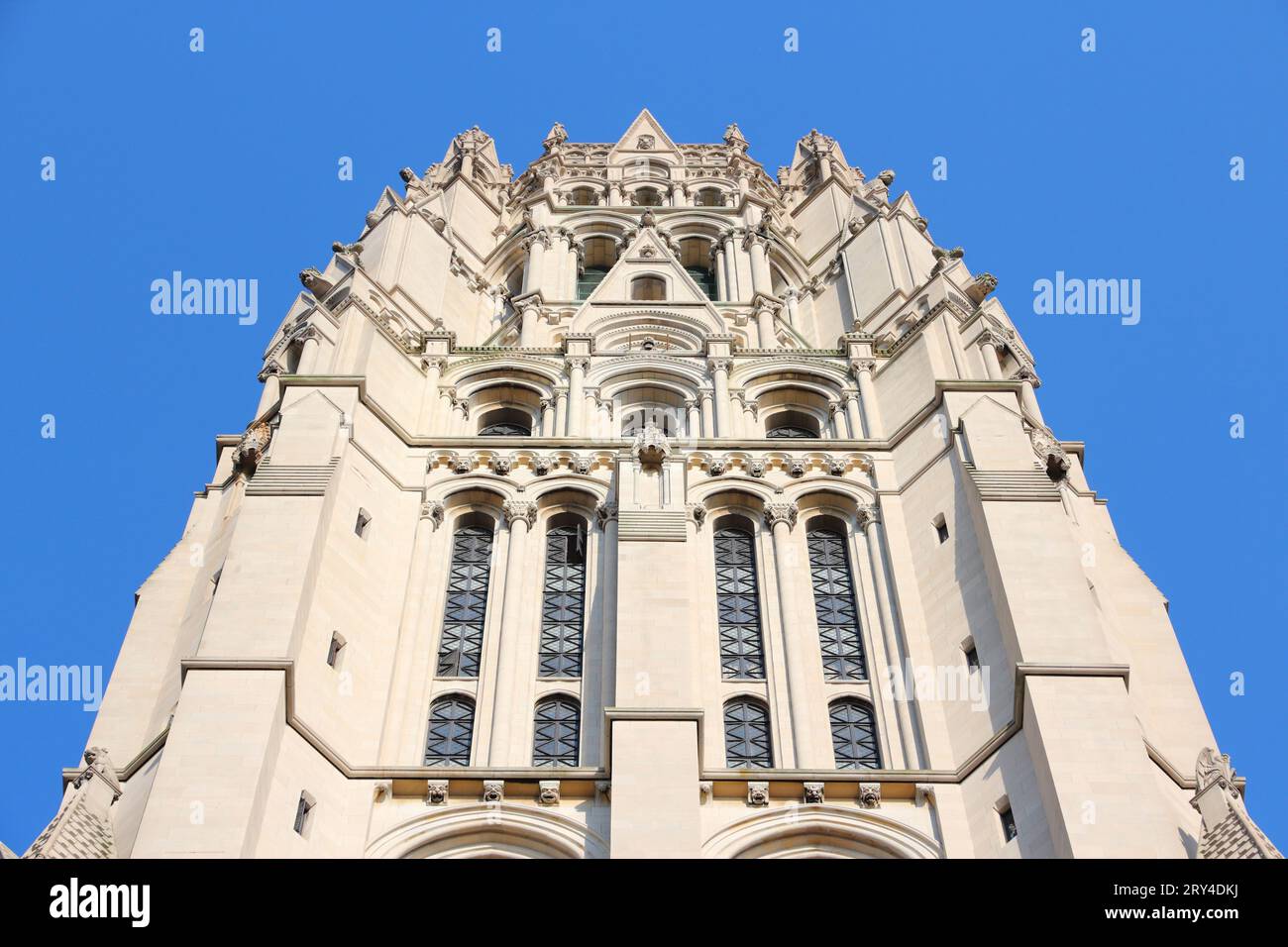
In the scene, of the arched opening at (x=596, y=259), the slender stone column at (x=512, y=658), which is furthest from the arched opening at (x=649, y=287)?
the slender stone column at (x=512, y=658)

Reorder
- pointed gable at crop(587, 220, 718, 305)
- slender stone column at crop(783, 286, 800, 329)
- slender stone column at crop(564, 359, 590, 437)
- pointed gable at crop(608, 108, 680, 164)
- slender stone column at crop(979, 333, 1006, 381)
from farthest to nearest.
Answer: pointed gable at crop(608, 108, 680, 164) < slender stone column at crop(783, 286, 800, 329) < pointed gable at crop(587, 220, 718, 305) < slender stone column at crop(564, 359, 590, 437) < slender stone column at crop(979, 333, 1006, 381)

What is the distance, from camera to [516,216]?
57.7m

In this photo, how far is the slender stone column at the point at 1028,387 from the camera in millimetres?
37656

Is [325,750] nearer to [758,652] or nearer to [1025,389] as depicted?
[758,652]

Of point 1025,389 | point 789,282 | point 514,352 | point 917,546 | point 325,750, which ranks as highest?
point 789,282

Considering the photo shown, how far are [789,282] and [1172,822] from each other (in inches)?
1143

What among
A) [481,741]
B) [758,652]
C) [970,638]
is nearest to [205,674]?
[481,741]

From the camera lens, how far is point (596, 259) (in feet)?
180

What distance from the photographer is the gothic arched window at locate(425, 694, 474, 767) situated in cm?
2948

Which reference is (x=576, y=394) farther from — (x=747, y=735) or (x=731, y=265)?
(x=731, y=265)

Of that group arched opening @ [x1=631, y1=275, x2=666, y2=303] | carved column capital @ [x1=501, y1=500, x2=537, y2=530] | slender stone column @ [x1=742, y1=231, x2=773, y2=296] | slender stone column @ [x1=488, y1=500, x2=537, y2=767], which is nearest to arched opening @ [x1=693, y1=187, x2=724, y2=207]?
slender stone column @ [x1=742, y1=231, x2=773, y2=296]

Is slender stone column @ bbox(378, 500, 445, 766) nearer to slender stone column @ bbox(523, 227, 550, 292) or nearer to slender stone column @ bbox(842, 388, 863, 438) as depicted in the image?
slender stone column @ bbox(842, 388, 863, 438)

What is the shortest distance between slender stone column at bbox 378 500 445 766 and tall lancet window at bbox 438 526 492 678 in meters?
0.48

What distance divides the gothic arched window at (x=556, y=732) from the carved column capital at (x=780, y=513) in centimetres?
627
